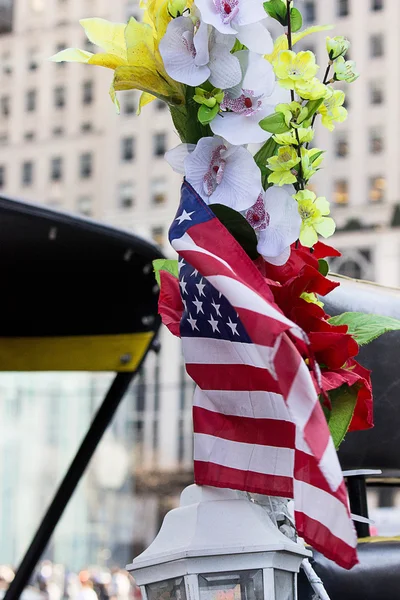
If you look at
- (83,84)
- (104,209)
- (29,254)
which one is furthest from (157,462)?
(29,254)

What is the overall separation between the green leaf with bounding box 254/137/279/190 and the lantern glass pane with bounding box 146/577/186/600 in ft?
2.15

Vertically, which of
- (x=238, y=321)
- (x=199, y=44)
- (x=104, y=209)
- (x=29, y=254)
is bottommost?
(x=238, y=321)

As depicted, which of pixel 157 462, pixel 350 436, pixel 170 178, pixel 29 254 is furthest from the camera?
pixel 170 178

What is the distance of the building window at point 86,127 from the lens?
44062 mm

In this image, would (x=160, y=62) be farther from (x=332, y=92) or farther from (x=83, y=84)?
(x=83, y=84)

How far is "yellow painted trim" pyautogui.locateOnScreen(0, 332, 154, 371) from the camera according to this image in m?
3.83

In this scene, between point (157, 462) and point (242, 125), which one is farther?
point (157, 462)

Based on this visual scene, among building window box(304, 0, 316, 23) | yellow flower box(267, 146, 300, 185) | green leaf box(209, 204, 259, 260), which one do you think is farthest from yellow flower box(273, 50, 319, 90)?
building window box(304, 0, 316, 23)

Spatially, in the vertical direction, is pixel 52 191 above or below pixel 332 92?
above

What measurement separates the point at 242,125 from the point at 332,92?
6.4 inches

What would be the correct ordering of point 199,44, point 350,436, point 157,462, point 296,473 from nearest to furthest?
point 296,473 → point 199,44 → point 350,436 → point 157,462

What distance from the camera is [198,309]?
156cm

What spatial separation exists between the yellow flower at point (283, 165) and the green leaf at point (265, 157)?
0.05 meters

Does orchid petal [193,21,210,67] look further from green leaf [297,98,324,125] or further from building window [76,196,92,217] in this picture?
building window [76,196,92,217]
